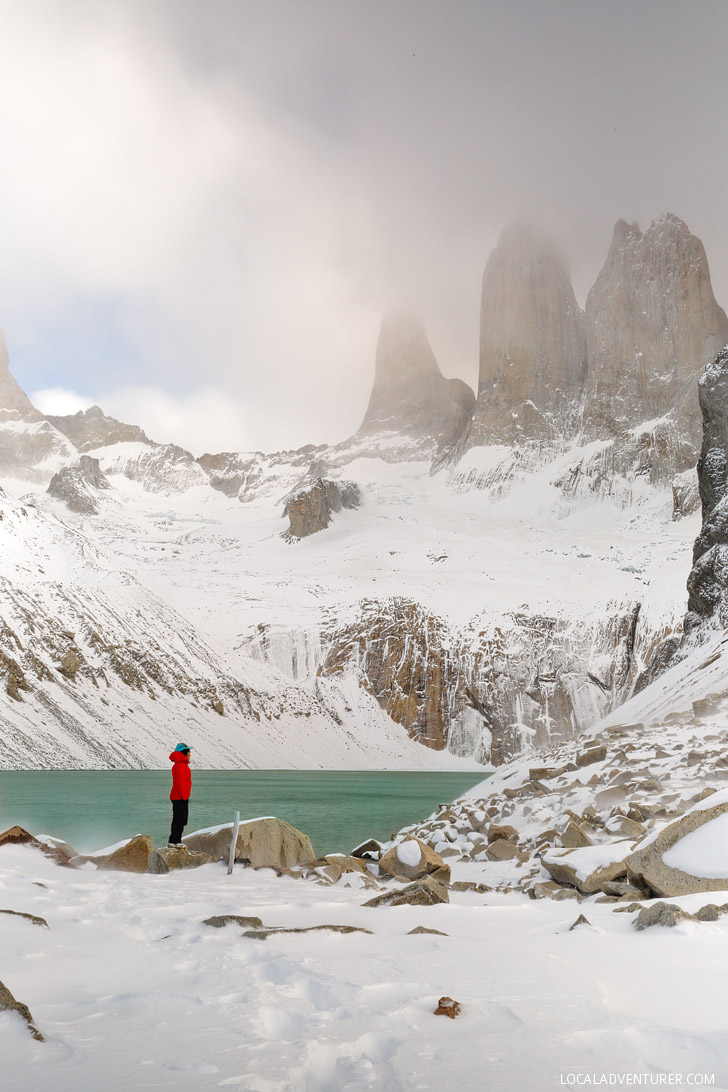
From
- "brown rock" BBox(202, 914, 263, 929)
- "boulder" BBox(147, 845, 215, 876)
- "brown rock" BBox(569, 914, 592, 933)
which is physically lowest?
"boulder" BBox(147, 845, 215, 876)

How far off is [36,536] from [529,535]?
103380mm

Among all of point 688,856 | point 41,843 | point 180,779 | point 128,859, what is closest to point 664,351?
point 180,779

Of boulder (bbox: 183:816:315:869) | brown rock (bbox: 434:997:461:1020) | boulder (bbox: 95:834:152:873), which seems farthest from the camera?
boulder (bbox: 183:816:315:869)

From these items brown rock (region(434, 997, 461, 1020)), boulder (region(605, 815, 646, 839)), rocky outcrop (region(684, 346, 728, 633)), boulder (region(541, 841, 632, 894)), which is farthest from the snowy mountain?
brown rock (region(434, 997, 461, 1020))

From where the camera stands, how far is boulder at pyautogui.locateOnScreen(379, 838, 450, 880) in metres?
12.7

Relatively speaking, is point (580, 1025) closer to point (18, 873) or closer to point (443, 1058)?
point (443, 1058)

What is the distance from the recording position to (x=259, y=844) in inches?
541

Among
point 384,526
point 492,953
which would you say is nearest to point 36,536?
point 384,526

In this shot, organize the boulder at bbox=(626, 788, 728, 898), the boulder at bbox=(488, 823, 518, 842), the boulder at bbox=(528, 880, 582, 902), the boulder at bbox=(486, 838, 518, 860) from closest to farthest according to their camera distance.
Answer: the boulder at bbox=(626, 788, 728, 898) → the boulder at bbox=(528, 880, 582, 902) → the boulder at bbox=(486, 838, 518, 860) → the boulder at bbox=(488, 823, 518, 842)

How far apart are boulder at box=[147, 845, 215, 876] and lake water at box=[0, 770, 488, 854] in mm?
8873

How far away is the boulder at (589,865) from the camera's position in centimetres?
960

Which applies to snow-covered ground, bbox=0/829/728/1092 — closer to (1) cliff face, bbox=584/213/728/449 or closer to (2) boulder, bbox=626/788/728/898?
(2) boulder, bbox=626/788/728/898

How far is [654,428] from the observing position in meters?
182

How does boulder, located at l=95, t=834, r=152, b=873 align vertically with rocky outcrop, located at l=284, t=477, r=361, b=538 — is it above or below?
below
